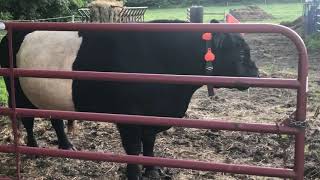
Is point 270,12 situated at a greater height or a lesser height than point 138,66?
greater

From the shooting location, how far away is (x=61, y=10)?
2094cm

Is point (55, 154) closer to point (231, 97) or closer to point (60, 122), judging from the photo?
point (60, 122)

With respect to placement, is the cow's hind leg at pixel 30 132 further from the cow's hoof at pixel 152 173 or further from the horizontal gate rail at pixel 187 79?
the horizontal gate rail at pixel 187 79

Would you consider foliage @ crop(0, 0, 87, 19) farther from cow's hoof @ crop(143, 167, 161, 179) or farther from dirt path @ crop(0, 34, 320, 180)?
cow's hoof @ crop(143, 167, 161, 179)

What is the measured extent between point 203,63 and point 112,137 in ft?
6.54

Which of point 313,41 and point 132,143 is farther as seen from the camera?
point 313,41

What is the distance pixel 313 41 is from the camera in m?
14.7

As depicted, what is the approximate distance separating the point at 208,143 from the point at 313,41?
1051 cm

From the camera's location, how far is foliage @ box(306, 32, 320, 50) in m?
14.0

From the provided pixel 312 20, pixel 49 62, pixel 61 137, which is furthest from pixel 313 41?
pixel 49 62

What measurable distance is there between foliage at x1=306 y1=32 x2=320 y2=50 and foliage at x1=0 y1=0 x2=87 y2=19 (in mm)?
10660

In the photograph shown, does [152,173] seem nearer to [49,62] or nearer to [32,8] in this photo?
[49,62]

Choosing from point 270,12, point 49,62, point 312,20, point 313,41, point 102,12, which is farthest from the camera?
point 270,12

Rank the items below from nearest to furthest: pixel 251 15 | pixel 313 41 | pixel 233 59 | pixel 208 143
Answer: pixel 233 59, pixel 208 143, pixel 313 41, pixel 251 15
